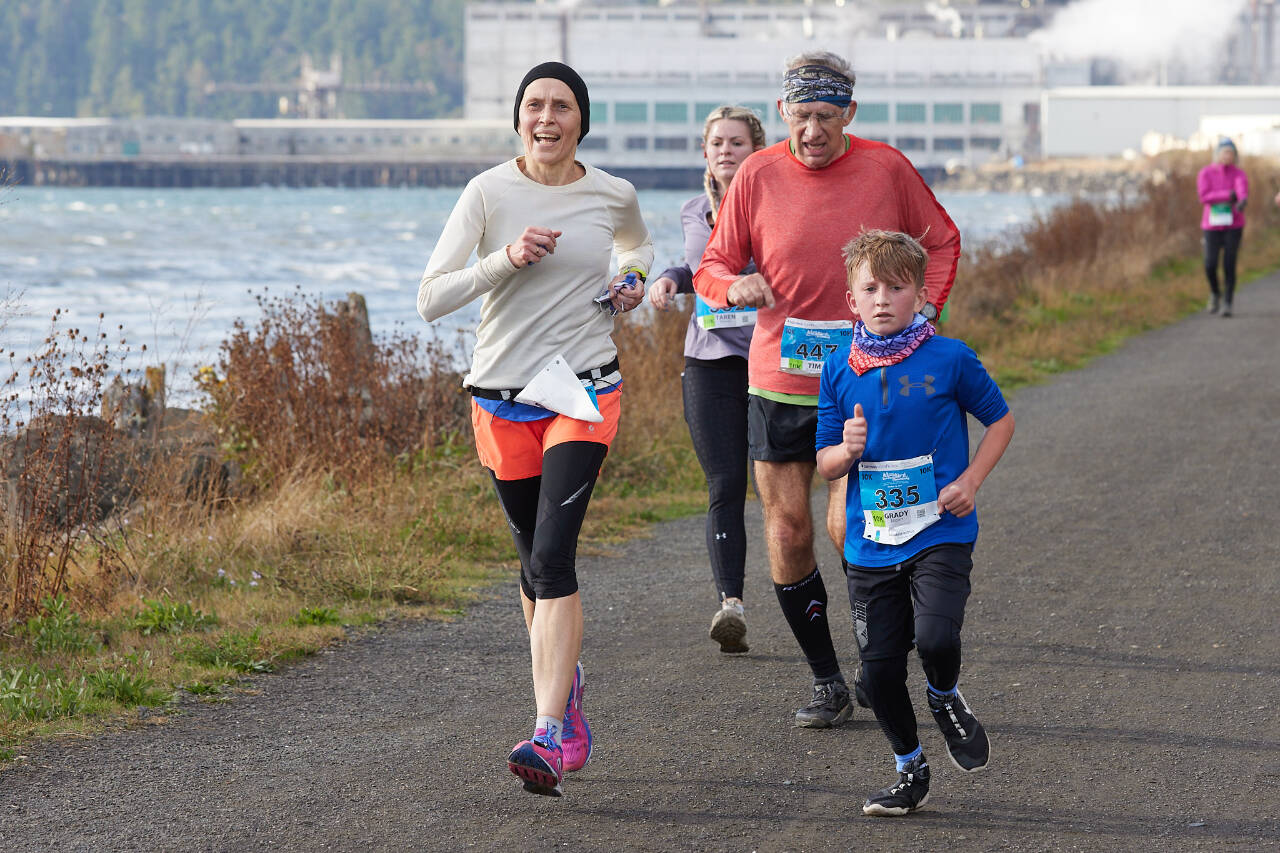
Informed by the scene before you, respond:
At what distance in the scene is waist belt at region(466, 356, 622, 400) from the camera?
4.54 metres

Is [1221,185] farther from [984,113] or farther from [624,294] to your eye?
[984,113]

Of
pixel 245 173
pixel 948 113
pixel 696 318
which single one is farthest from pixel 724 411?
pixel 245 173

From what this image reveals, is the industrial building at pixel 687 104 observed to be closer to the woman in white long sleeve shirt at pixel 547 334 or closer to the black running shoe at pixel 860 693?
the black running shoe at pixel 860 693

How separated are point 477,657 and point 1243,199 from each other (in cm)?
1489

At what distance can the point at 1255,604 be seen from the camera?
6.70 meters

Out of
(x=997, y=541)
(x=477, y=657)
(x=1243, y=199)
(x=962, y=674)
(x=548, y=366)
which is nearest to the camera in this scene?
(x=548, y=366)

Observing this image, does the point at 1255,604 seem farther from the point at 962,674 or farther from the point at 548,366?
the point at 548,366

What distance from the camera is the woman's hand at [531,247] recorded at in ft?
14.1

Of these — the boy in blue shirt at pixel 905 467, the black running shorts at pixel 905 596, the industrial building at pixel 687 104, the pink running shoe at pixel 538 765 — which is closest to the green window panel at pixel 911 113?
the industrial building at pixel 687 104

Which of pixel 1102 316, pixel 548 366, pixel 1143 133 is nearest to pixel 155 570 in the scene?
pixel 548 366

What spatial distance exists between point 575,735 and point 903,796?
0.96 meters

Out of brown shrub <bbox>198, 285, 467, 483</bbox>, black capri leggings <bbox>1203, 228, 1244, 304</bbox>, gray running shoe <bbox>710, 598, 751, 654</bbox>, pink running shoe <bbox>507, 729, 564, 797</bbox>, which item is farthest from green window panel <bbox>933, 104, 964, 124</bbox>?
pink running shoe <bbox>507, 729, 564, 797</bbox>

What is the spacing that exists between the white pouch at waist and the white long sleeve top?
82mm

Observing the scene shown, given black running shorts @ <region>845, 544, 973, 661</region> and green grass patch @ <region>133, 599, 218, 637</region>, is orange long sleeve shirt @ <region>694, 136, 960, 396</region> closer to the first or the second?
black running shorts @ <region>845, 544, 973, 661</region>
